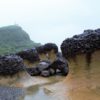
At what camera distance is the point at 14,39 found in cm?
2264

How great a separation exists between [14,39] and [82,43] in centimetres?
1727

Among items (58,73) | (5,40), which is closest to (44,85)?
(58,73)

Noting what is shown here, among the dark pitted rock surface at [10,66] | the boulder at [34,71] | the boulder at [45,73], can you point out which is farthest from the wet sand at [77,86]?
the boulder at [34,71]

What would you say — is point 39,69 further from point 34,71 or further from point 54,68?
point 54,68

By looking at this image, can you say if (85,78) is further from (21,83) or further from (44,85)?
(21,83)

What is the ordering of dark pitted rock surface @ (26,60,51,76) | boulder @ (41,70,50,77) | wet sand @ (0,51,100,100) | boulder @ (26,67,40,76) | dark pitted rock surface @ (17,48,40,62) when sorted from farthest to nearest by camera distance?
1. dark pitted rock surface @ (17,48,40,62)
2. boulder @ (26,67,40,76)
3. dark pitted rock surface @ (26,60,51,76)
4. boulder @ (41,70,50,77)
5. wet sand @ (0,51,100,100)

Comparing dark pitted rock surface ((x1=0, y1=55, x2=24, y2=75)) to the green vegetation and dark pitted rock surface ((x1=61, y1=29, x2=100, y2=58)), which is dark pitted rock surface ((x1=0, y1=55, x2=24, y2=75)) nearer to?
dark pitted rock surface ((x1=61, y1=29, x2=100, y2=58))

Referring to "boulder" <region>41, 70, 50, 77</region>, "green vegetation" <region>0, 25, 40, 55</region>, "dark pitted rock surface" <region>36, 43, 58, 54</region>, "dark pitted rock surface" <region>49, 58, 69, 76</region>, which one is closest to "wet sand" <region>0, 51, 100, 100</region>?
"boulder" <region>41, 70, 50, 77</region>

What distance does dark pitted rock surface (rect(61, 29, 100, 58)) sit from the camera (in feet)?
17.9

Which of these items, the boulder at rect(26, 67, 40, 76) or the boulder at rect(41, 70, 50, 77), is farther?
the boulder at rect(26, 67, 40, 76)

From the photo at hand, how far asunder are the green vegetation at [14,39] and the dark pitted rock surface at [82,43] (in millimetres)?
14061

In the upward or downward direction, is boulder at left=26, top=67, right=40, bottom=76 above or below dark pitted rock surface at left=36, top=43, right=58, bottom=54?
below

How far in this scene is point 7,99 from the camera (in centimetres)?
524

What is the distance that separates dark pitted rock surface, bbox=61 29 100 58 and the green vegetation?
1406 cm
